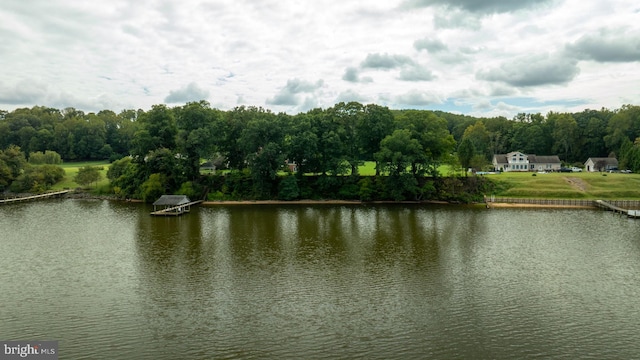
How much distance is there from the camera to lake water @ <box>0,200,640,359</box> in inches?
808

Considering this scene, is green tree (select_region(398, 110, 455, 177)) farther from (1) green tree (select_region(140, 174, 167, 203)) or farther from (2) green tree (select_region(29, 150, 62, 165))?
(2) green tree (select_region(29, 150, 62, 165))

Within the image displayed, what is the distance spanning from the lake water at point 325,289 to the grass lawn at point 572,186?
56.2ft

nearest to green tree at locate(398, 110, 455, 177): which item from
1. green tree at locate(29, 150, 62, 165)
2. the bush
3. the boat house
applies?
the bush

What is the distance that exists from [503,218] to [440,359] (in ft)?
123

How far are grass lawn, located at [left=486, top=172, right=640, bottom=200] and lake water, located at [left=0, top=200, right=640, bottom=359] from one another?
1714 cm

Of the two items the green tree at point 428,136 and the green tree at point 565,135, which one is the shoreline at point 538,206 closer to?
the green tree at point 428,136

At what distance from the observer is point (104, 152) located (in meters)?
114

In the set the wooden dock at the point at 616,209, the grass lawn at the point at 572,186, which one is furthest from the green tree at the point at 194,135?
the wooden dock at the point at 616,209

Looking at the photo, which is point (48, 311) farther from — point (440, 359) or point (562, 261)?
point (562, 261)

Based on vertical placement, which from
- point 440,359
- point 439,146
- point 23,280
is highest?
point 439,146

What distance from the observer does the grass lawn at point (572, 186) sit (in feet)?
212

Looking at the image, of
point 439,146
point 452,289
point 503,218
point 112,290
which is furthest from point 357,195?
point 112,290

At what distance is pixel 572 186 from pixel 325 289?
56650 millimetres

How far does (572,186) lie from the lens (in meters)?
67.6
